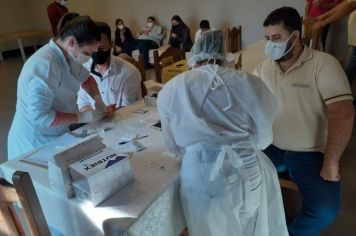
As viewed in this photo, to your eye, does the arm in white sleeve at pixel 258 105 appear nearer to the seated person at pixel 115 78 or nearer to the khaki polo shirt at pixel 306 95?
the khaki polo shirt at pixel 306 95

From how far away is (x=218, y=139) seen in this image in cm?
107

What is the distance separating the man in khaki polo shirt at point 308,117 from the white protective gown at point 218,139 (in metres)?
0.37

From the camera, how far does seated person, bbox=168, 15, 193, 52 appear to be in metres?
5.40

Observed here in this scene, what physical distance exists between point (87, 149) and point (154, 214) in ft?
1.12

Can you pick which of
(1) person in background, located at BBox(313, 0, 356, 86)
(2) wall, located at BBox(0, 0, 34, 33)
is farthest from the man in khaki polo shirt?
(2) wall, located at BBox(0, 0, 34, 33)

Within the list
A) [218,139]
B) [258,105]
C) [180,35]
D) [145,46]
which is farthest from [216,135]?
[145,46]

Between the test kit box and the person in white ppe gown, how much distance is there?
0.24 m

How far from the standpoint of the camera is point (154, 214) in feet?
3.31

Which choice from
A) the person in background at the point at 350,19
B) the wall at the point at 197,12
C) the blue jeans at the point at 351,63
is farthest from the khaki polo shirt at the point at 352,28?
the wall at the point at 197,12

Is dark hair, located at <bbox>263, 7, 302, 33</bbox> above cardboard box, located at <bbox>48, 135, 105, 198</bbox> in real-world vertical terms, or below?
above

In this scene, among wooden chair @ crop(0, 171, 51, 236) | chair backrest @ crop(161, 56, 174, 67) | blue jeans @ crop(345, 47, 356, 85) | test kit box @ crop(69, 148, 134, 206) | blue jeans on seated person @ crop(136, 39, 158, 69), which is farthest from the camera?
blue jeans on seated person @ crop(136, 39, 158, 69)

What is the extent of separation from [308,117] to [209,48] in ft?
2.19

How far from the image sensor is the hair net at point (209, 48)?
1146mm

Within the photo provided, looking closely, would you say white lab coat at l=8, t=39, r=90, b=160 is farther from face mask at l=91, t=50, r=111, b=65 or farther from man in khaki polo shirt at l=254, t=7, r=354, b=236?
man in khaki polo shirt at l=254, t=7, r=354, b=236
